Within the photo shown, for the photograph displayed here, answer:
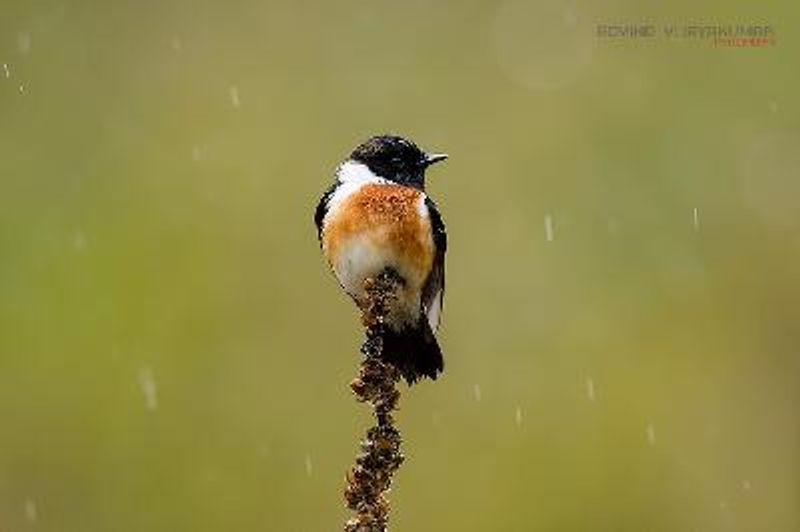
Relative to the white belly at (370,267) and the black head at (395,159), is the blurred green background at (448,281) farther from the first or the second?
the white belly at (370,267)

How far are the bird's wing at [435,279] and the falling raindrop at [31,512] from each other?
10.7 meters

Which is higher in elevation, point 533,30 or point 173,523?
point 533,30

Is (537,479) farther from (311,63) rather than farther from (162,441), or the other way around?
(311,63)

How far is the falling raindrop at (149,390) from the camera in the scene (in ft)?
68.6

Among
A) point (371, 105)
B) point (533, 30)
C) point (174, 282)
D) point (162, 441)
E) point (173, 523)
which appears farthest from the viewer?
point (533, 30)

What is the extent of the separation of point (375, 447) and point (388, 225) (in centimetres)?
255

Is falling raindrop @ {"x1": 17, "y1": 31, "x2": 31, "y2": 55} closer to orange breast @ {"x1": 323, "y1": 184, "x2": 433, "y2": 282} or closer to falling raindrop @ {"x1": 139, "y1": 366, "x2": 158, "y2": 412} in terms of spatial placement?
falling raindrop @ {"x1": 139, "y1": 366, "x2": 158, "y2": 412}

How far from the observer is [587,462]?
20.0 m

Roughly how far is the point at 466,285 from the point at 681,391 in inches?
107

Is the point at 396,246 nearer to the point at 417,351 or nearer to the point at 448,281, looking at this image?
the point at 417,351

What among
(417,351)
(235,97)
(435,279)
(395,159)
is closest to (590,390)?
(235,97)

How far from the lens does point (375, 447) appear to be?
5188mm

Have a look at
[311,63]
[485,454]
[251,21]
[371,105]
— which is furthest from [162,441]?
[251,21]

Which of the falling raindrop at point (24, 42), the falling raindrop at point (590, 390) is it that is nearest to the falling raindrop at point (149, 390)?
the falling raindrop at point (590, 390)
